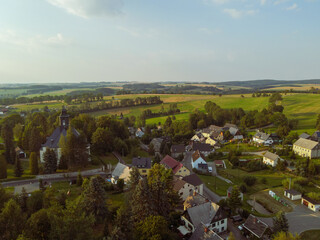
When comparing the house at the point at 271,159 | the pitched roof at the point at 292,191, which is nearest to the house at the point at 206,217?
the pitched roof at the point at 292,191

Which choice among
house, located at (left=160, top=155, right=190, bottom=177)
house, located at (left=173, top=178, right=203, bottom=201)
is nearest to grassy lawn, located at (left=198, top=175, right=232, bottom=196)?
house, located at (left=160, top=155, right=190, bottom=177)

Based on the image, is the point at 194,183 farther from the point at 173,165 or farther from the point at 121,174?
the point at 121,174

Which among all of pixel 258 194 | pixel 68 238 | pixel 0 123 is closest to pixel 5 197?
pixel 68 238

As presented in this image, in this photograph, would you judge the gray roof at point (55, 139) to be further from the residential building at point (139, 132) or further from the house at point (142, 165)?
the residential building at point (139, 132)

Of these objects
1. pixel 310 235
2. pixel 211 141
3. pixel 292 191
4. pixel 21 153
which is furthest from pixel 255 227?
pixel 211 141

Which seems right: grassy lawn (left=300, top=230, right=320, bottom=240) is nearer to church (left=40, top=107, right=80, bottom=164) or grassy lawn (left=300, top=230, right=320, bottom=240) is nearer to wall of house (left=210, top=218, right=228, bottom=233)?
wall of house (left=210, top=218, right=228, bottom=233)
